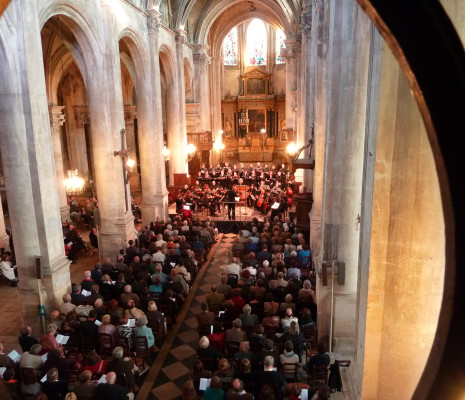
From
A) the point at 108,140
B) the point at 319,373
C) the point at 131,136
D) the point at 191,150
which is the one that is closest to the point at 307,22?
the point at 108,140

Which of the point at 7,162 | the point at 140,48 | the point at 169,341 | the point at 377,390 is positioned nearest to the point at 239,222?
the point at 140,48

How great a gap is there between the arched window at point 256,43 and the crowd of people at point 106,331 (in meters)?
31.6

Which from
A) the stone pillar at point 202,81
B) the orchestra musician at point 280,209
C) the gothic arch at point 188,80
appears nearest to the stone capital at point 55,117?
the gothic arch at point 188,80

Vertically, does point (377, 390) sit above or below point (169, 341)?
above

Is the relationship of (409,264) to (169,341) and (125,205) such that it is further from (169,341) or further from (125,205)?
(125,205)

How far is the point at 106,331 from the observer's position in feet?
25.1

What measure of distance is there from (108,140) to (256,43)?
3015cm

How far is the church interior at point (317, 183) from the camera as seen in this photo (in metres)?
1.02

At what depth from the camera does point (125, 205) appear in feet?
47.9

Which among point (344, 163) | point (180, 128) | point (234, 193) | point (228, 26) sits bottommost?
point (234, 193)

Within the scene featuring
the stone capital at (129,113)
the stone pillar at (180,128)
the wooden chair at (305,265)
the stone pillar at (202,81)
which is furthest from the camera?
the stone pillar at (202,81)

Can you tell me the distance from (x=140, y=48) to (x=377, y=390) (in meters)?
15.7

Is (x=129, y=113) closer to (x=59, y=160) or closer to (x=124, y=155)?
(x=59, y=160)

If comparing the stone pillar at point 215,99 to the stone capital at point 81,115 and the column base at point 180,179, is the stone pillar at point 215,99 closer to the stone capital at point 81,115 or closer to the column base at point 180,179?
the column base at point 180,179
